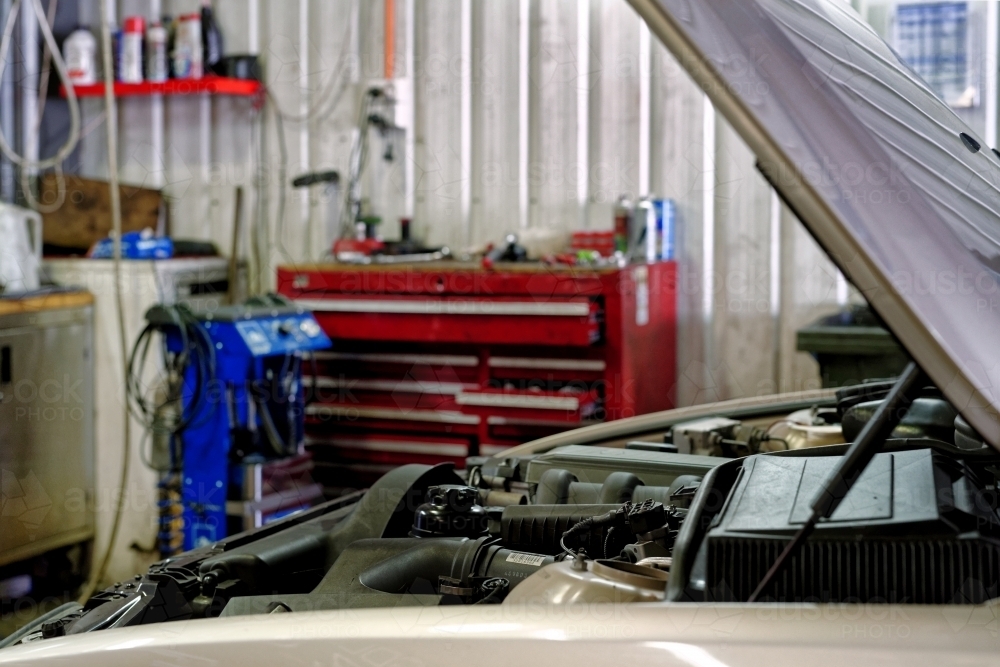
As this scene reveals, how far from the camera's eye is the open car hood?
2.57ft

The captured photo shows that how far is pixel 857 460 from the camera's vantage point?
91 cm

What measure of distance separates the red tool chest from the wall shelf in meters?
1.05

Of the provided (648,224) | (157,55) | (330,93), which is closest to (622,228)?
(648,224)

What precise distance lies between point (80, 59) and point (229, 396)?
83.6 inches

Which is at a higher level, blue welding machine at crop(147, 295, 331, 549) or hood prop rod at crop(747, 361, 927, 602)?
hood prop rod at crop(747, 361, 927, 602)

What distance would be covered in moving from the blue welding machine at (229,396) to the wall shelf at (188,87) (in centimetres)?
133

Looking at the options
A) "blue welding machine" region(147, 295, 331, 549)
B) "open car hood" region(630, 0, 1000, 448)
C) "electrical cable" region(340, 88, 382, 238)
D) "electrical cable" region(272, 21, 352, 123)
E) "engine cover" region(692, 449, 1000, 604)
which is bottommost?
"blue welding machine" region(147, 295, 331, 549)

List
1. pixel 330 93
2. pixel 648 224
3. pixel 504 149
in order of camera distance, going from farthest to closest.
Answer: pixel 330 93
pixel 504 149
pixel 648 224

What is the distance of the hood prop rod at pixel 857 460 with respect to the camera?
2.85ft

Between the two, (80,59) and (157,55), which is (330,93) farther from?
(80,59)

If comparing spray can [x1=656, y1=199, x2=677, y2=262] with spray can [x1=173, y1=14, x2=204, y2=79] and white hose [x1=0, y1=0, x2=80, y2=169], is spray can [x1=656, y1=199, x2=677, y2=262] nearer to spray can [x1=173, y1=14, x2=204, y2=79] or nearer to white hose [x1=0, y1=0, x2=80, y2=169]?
spray can [x1=173, y1=14, x2=204, y2=79]

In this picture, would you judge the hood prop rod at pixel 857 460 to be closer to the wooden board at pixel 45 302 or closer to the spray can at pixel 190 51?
the wooden board at pixel 45 302

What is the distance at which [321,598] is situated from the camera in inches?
47.4

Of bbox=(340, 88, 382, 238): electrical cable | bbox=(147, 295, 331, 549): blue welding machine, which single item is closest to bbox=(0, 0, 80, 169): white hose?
bbox=(340, 88, 382, 238): electrical cable
